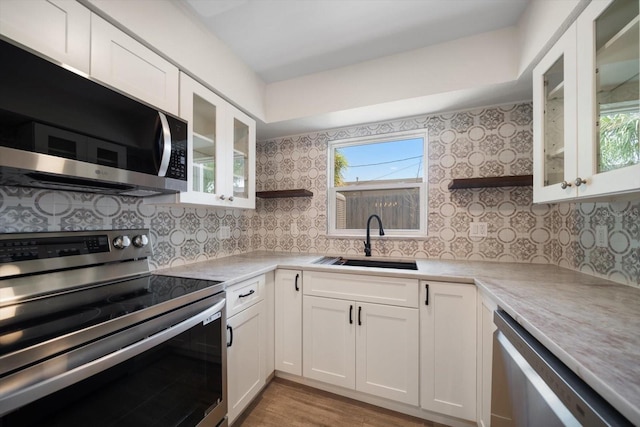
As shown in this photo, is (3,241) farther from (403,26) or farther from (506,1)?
(506,1)

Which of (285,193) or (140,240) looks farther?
(285,193)

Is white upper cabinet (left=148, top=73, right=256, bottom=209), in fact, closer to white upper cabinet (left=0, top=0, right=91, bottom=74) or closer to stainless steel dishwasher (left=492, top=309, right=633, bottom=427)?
white upper cabinet (left=0, top=0, right=91, bottom=74)

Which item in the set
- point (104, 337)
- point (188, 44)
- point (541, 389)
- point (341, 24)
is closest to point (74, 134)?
point (104, 337)

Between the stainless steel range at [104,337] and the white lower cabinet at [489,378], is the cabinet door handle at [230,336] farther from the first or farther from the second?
the white lower cabinet at [489,378]

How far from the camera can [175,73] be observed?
1.38 metres

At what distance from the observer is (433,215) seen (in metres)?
2.04

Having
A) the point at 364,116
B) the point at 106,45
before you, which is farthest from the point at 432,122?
the point at 106,45

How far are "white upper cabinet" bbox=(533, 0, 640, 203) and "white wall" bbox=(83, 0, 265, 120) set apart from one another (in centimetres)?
186

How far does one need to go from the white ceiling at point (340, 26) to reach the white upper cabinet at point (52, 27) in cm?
61

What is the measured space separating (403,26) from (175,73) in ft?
4.58

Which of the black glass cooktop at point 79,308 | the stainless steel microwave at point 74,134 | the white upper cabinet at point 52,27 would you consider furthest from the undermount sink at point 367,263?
the white upper cabinet at point 52,27

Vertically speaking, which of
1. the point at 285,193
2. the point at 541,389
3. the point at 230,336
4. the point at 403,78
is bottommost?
the point at 230,336

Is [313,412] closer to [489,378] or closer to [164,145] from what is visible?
[489,378]

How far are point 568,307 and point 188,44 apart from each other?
2222 millimetres
